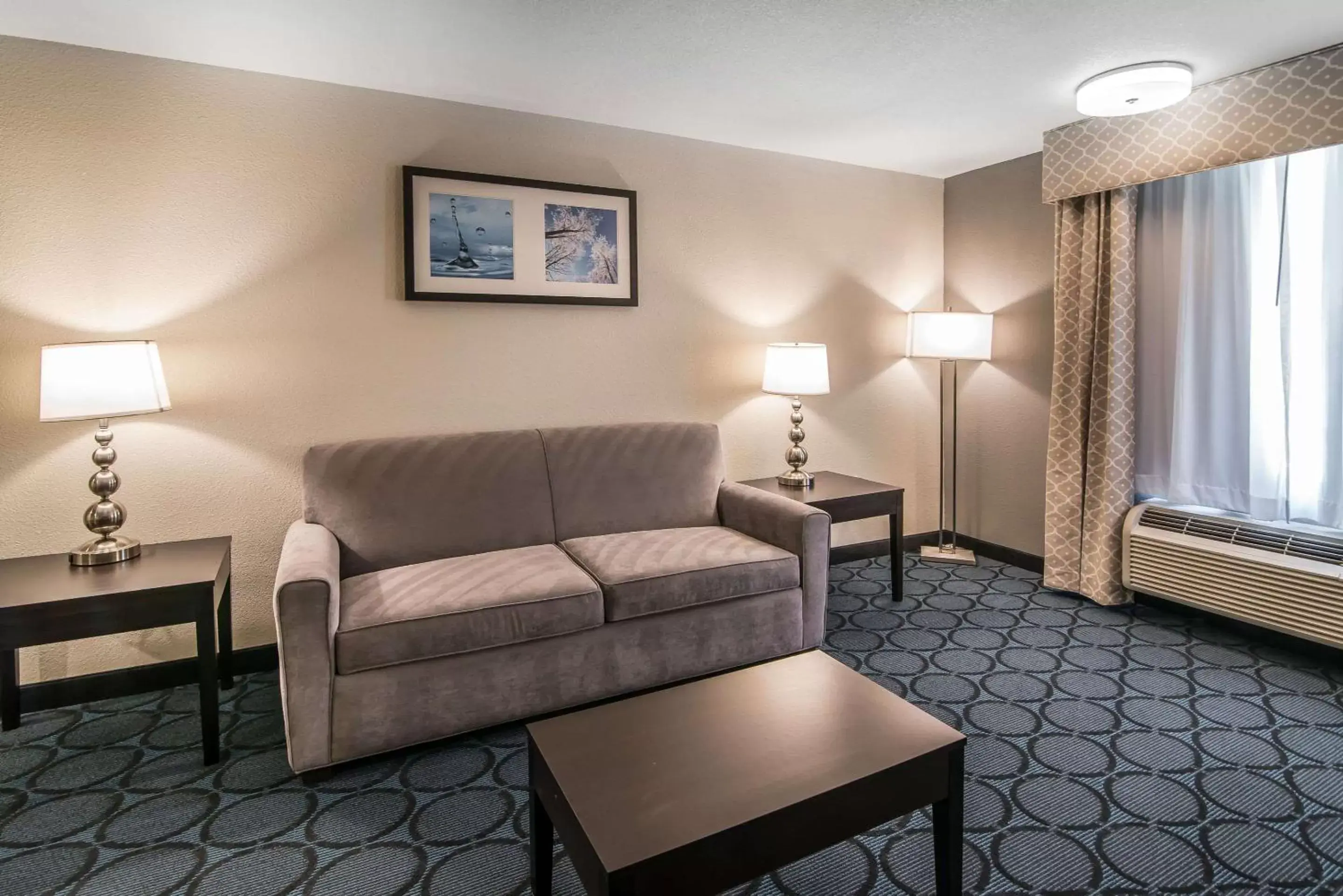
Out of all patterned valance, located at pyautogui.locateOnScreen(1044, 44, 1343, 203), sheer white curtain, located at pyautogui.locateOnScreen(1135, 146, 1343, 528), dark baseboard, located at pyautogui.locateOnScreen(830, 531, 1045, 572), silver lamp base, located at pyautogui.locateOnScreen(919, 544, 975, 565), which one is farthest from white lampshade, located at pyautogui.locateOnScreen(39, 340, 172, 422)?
sheer white curtain, located at pyautogui.locateOnScreen(1135, 146, 1343, 528)

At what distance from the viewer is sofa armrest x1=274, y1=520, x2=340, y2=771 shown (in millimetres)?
2008

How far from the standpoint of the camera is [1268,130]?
274 cm

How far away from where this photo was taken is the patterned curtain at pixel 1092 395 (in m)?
3.35

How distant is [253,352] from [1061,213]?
3727mm

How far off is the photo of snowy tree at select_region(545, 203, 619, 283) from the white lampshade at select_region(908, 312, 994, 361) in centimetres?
177

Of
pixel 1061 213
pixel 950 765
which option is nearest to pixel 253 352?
pixel 950 765

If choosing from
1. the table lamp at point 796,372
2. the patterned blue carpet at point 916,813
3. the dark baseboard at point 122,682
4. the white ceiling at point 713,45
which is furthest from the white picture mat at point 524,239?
the patterned blue carpet at point 916,813

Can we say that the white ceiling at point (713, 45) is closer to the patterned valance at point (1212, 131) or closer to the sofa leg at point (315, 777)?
the patterned valance at point (1212, 131)

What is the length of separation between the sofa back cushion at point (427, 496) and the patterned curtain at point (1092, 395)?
254cm

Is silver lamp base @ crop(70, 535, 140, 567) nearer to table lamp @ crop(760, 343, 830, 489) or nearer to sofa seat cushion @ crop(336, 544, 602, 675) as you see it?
sofa seat cushion @ crop(336, 544, 602, 675)

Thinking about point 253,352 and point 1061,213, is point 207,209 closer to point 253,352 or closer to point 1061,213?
point 253,352

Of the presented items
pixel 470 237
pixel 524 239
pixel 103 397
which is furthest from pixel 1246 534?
pixel 103 397

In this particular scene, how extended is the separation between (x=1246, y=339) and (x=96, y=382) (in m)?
4.25

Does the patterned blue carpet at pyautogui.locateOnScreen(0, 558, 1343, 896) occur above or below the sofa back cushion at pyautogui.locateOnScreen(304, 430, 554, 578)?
below
